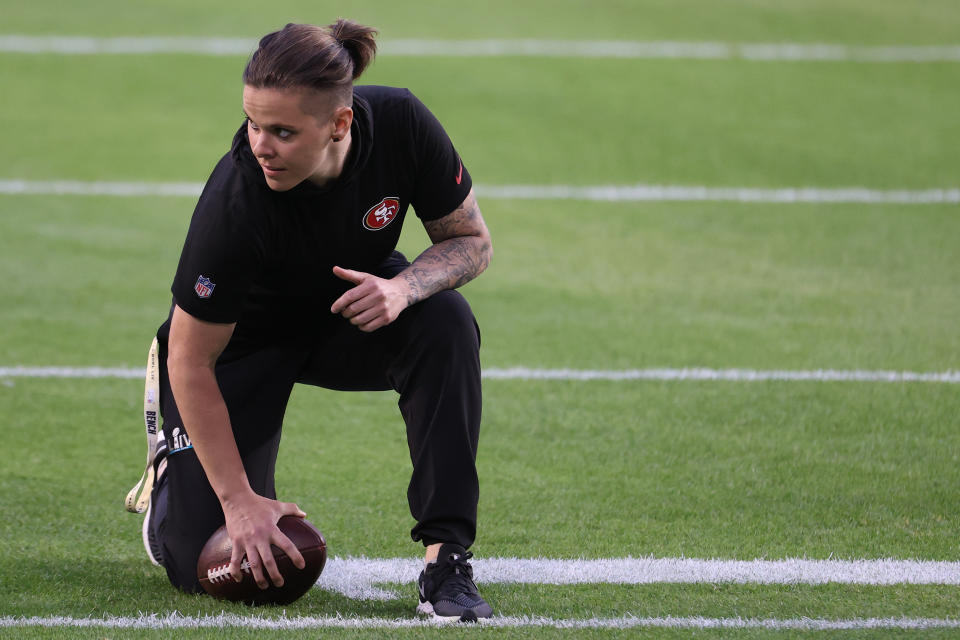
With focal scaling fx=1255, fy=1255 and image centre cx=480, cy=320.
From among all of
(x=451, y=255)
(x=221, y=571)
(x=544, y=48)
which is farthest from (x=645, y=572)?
(x=544, y=48)

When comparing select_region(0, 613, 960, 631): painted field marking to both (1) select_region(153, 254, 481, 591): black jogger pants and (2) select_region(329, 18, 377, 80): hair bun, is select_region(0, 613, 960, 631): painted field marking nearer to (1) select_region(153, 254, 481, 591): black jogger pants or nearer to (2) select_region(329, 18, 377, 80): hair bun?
(1) select_region(153, 254, 481, 591): black jogger pants

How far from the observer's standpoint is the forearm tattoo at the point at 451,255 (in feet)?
10.1

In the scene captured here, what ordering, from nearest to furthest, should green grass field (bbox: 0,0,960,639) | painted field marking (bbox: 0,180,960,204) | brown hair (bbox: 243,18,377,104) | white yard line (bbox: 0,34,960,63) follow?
brown hair (bbox: 243,18,377,104)
green grass field (bbox: 0,0,960,639)
painted field marking (bbox: 0,180,960,204)
white yard line (bbox: 0,34,960,63)

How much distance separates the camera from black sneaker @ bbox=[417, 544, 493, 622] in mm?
2863

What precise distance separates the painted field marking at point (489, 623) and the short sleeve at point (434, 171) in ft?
3.48

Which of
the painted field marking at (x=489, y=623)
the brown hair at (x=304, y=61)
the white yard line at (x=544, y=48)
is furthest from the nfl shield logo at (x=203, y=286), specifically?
the white yard line at (x=544, y=48)

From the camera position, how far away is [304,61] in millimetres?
2748

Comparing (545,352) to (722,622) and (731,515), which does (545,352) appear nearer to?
(731,515)

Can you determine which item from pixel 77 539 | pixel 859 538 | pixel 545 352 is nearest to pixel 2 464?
pixel 77 539

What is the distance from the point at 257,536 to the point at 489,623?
0.57 meters

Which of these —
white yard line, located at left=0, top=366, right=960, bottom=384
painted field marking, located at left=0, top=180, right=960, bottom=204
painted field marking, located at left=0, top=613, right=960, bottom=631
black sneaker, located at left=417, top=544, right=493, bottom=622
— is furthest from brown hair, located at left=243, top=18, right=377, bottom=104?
painted field marking, located at left=0, top=180, right=960, bottom=204

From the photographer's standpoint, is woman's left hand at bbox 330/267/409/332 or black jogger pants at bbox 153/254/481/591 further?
black jogger pants at bbox 153/254/481/591

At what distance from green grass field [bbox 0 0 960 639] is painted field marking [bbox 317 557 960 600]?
0.13ft

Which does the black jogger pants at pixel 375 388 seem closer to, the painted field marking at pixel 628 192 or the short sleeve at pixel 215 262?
the short sleeve at pixel 215 262
